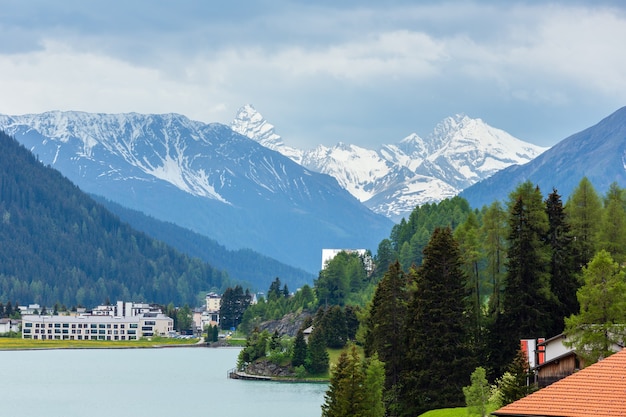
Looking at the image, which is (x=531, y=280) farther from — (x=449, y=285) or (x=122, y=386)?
(x=122, y=386)

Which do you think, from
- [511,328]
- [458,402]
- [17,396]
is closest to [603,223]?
[511,328]

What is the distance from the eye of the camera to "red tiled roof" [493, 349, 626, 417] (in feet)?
109

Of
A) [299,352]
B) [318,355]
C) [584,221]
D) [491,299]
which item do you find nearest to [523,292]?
[491,299]

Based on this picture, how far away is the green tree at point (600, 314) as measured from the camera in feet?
189

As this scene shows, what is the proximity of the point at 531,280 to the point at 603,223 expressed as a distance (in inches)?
376

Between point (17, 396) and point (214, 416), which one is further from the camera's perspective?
point (17, 396)

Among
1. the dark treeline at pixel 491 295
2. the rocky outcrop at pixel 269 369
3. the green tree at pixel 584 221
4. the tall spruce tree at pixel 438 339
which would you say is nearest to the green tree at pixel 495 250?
the dark treeline at pixel 491 295

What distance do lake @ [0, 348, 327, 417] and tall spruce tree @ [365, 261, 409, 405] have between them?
62.5 ft

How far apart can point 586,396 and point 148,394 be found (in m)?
113

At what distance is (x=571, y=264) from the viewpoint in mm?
88375

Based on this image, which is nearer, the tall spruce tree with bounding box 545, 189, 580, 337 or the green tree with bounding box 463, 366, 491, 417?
the green tree with bounding box 463, 366, 491, 417

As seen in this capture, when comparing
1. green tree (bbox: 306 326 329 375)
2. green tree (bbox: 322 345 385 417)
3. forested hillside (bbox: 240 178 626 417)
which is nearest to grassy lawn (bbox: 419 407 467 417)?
forested hillside (bbox: 240 178 626 417)

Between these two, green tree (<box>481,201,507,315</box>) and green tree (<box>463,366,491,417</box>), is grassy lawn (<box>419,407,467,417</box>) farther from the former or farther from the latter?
green tree (<box>481,201,507,315</box>)

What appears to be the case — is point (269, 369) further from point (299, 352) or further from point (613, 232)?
point (613, 232)
